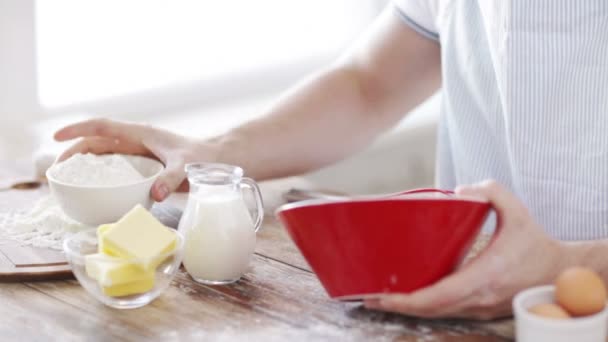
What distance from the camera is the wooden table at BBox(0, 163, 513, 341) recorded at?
0.99m

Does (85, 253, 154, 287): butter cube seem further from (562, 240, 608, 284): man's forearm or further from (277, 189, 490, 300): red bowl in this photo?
(562, 240, 608, 284): man's forearm

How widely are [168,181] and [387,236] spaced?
0.44m

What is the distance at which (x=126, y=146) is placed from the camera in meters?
1.41

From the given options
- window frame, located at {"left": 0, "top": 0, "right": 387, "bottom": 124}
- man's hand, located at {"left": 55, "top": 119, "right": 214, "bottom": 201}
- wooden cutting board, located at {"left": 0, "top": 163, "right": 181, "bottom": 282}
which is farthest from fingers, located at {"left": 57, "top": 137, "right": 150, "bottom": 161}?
window frame, located at {"left": 0, "top": 0, "right": 387, "bottom": 124}

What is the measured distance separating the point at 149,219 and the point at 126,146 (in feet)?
1.22

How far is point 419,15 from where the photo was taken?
1550 mm

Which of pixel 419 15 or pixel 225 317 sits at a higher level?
pixel 419 15

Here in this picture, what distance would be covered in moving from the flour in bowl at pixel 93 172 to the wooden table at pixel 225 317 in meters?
0.16

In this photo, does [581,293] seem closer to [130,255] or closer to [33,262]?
[130,255]

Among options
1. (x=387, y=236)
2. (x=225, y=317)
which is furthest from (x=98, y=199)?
(x=387, y=236)

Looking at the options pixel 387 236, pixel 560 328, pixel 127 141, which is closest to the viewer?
pixel 560 328

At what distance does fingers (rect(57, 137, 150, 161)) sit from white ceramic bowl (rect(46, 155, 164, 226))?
0.14 meters

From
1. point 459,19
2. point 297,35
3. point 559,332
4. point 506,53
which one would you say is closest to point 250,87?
point 297,35

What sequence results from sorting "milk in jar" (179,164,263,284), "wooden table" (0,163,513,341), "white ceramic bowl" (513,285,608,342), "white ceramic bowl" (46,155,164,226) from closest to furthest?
"white ceramic bowl" (513,285,608,342) → "wooden table" (0,163,513,341) → "milk in jar" (179,164,263,284) → "white ceramic bowl" (46,155,164,226)
